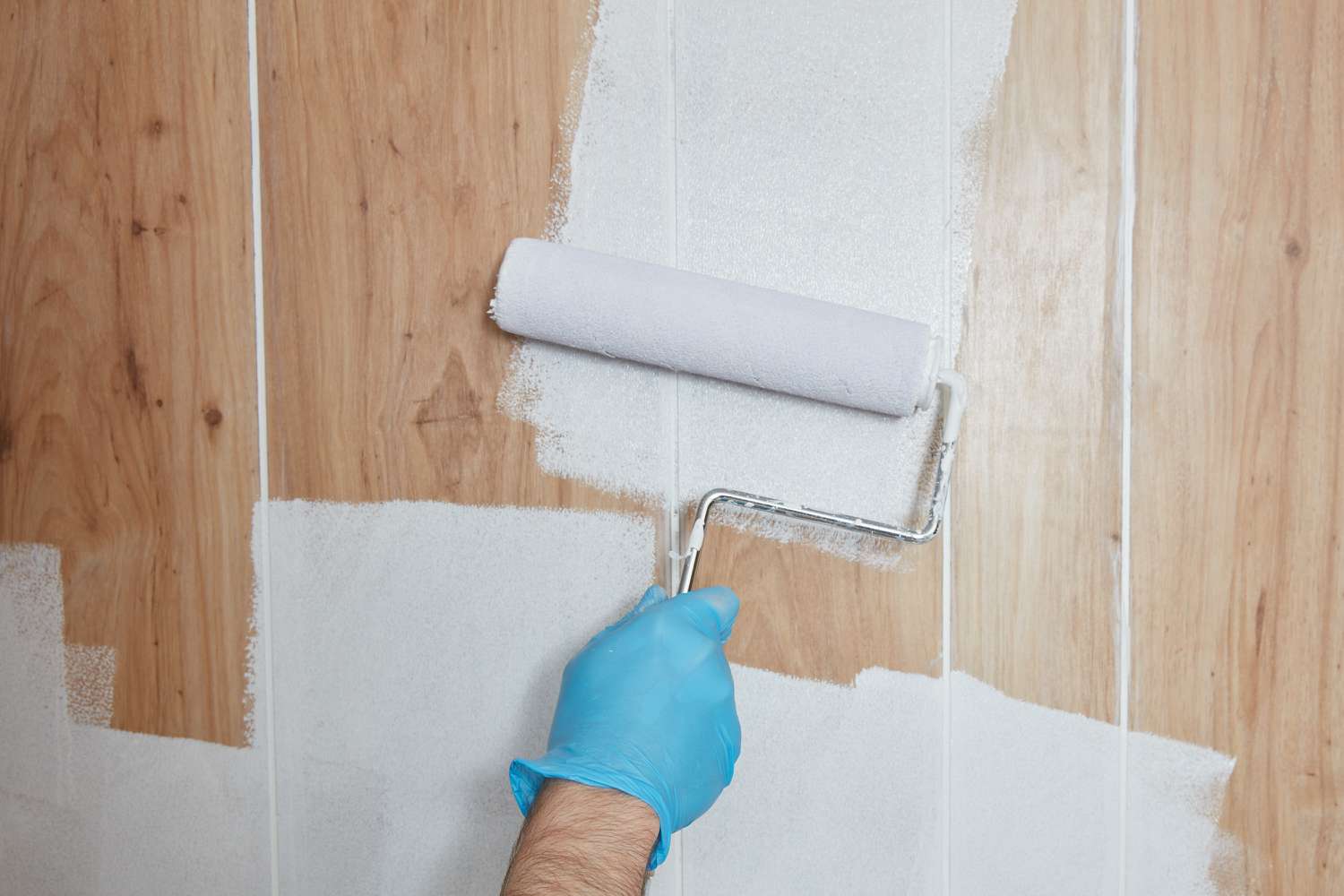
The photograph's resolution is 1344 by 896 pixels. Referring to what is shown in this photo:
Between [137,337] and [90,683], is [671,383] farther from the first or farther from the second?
[90,683]

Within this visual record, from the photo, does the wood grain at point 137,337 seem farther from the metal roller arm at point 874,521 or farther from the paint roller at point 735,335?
the metal roller arm at point 874,521

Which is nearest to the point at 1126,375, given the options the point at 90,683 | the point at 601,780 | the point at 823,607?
the point at 823,607

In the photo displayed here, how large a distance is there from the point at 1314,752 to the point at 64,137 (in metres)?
1.37

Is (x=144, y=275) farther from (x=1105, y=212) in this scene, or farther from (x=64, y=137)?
(x=1105, y=212)

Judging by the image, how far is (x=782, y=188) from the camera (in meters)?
0.81

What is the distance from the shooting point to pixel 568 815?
2.24ft

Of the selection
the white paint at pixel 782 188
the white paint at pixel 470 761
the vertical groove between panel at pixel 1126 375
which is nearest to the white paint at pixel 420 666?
the white paint at pixel 470 761

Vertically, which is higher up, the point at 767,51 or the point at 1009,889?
the point at 767,51

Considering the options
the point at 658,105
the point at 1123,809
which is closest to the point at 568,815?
the point at 1123,809

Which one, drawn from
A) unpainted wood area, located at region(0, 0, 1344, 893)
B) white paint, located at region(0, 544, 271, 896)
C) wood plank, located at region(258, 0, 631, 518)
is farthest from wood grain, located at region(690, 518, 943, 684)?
white paint, located at region(0, 544, 271, 896)

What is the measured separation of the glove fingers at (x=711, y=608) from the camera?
30.0 inches

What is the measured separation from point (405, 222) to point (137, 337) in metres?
0.31

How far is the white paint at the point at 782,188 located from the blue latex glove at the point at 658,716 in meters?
0.14

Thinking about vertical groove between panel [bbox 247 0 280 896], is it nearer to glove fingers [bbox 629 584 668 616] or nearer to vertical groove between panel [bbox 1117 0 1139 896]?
glove fingers [bbox 629 584 668 616]
